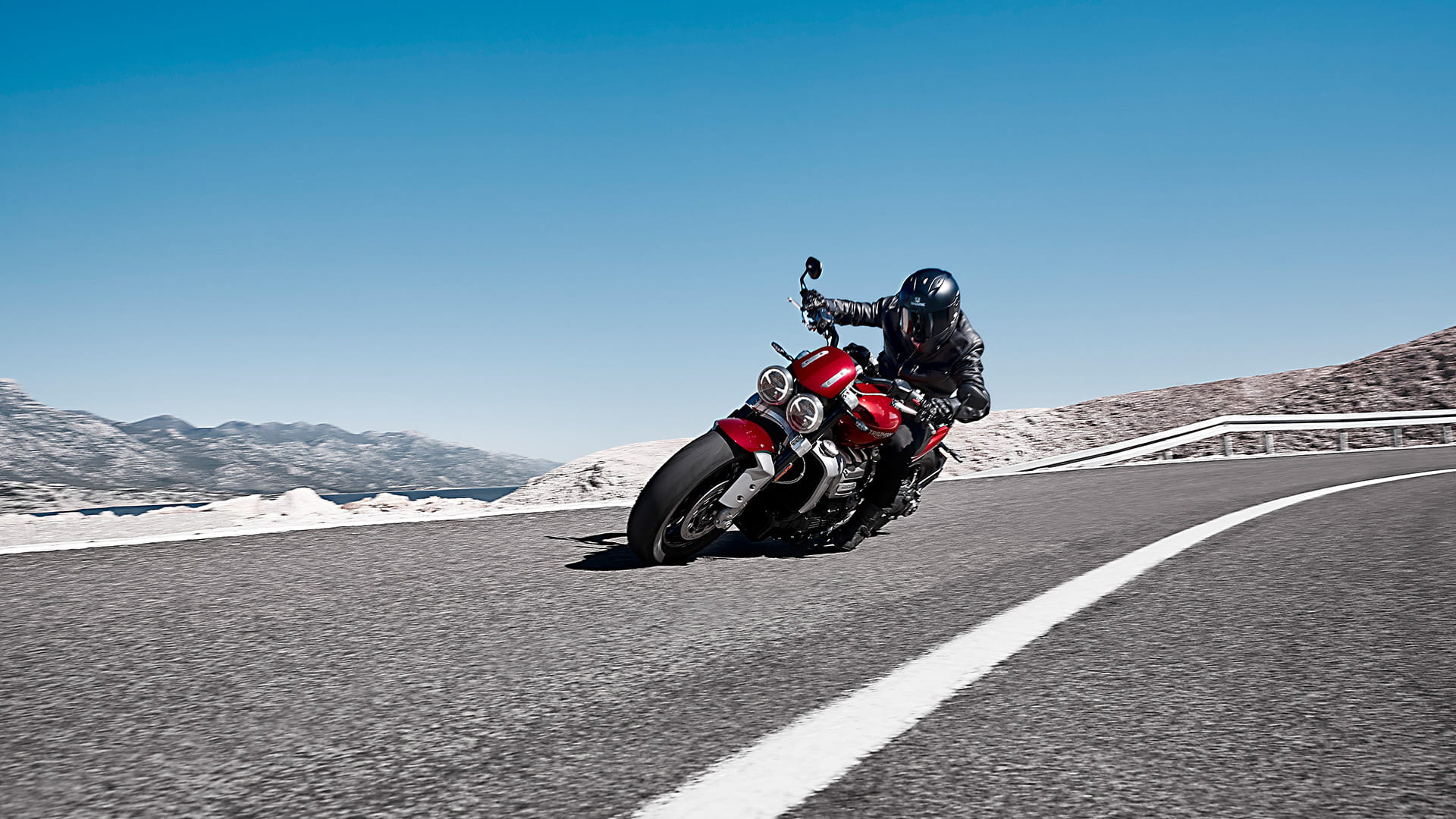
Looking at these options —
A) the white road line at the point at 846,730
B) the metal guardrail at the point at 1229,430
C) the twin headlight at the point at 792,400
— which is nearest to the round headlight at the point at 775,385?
the twin headlight at the point at 792,400

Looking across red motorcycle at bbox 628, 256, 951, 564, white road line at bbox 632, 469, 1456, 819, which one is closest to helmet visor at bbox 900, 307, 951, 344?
red motorcycle at bbox 628, 256, 951, 564

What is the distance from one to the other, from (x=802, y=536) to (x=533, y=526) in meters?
2.05

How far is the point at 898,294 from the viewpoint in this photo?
6199 millimetres

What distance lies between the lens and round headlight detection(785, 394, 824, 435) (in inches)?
199

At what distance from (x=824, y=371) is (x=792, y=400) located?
27cm

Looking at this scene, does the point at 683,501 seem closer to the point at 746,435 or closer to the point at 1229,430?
the point at 746,435

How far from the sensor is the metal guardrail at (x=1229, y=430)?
17016 mm

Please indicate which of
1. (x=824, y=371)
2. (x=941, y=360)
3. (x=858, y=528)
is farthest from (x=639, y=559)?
(x=941, y=360)

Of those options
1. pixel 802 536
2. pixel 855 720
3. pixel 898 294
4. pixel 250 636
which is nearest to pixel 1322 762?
pixel 855 720

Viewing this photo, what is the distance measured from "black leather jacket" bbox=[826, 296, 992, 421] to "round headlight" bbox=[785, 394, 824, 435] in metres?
1.21

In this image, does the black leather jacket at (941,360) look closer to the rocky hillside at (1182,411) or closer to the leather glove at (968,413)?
the leather glove at (968,413)

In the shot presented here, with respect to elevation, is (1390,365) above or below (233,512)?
above

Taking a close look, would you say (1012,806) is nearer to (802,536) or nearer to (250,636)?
(250,636)

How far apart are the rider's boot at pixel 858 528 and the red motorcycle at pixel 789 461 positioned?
2.4 inches
